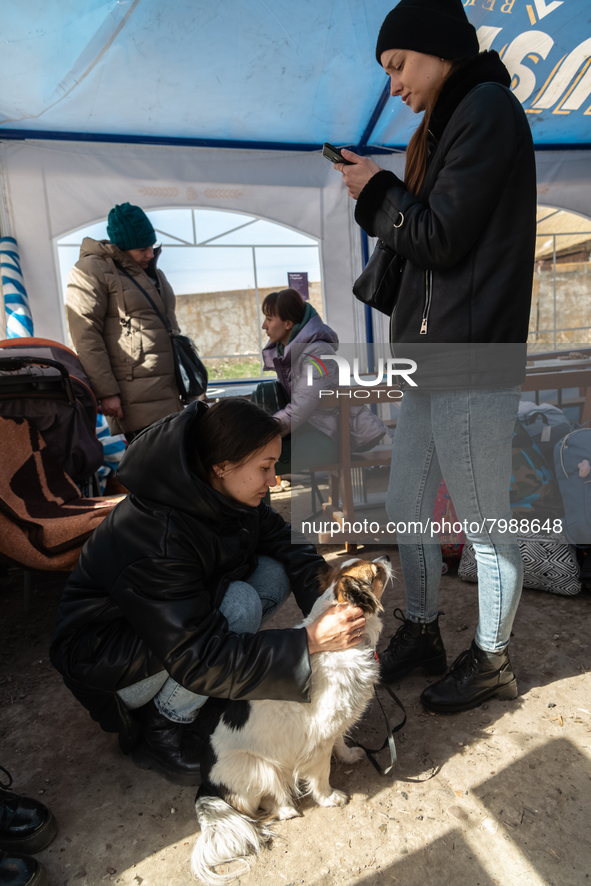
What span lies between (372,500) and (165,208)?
3.47 meters

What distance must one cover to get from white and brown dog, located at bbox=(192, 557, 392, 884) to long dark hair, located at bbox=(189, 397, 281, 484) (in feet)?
1.45

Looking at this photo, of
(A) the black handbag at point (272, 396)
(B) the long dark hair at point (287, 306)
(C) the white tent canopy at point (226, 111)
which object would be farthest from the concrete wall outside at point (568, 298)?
(A) the black handbag at point (272, 396)

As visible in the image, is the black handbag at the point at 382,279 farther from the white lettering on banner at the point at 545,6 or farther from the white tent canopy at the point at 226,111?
the white lettering on banner at the point at 545,6

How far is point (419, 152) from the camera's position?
1.51 m

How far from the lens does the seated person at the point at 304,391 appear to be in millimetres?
3018

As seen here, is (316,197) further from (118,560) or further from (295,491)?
(118,560)

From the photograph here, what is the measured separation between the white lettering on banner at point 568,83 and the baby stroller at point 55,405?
4.51m

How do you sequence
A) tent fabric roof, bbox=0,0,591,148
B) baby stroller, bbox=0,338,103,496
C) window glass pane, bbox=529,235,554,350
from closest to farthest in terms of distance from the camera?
baby stroller, bbox=0,338,103,496 → tent fabric roof, bbox=0,0,591,148 → window glass pane, bbox=529,235,554,350

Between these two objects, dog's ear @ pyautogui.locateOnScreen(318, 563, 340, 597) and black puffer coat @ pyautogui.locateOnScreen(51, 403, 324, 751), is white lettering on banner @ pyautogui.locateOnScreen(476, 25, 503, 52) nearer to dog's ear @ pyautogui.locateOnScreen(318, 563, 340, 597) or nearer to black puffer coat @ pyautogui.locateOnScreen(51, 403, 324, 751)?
black puffer coat @ pyautogui.locateOnScreen(51, 403, 324, 751)

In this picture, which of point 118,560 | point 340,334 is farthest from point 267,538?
point 340,334

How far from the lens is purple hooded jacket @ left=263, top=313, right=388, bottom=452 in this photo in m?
3.00

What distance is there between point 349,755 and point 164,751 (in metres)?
0.57

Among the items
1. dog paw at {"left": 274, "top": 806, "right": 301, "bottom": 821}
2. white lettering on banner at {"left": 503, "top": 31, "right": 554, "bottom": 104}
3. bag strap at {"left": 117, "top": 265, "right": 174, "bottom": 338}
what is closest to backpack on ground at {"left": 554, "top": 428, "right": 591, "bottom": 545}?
dog paw at {"left": 274, "top": 806, "right": 301, "bottom": 821}

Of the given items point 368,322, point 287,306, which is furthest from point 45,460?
point 368,322
